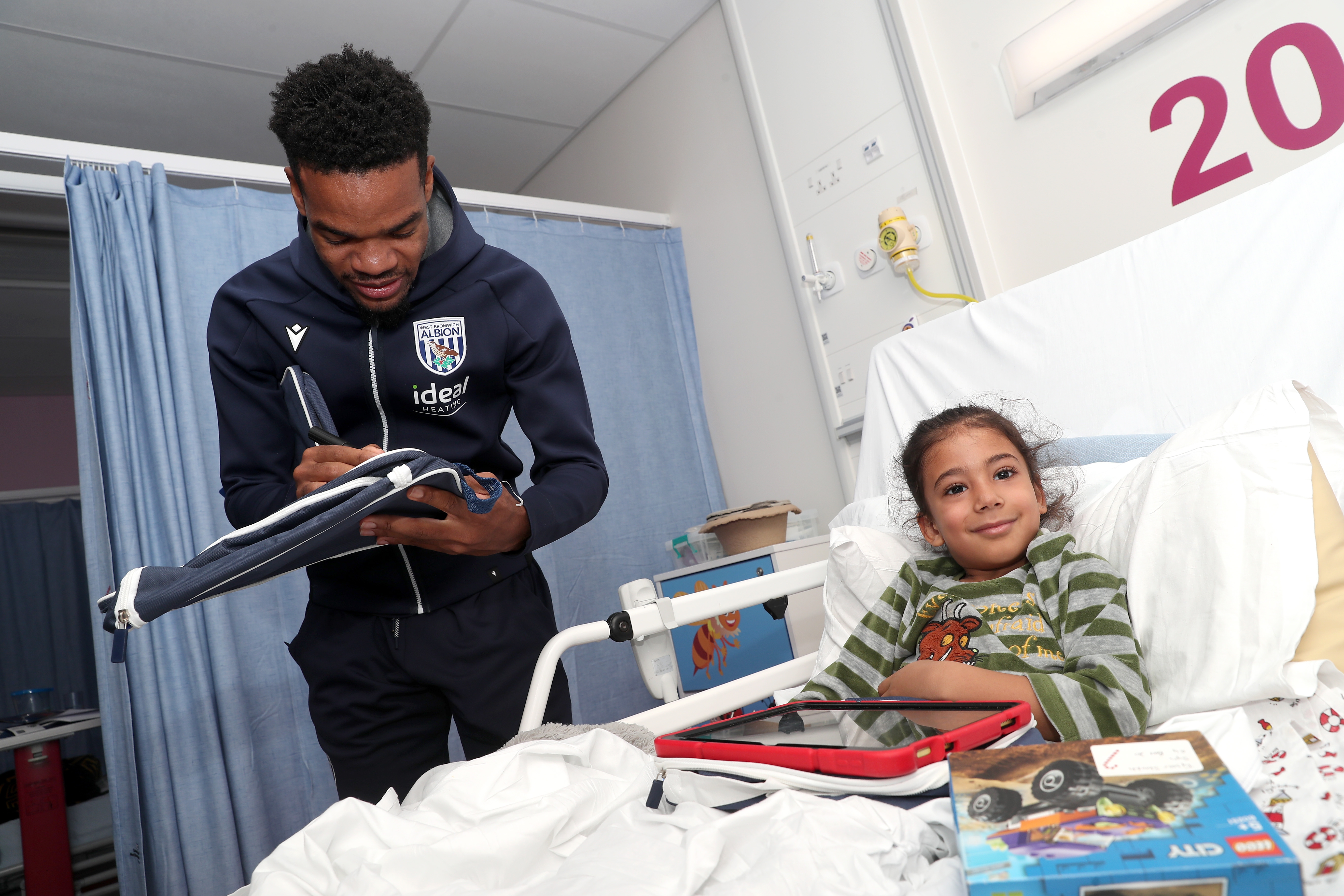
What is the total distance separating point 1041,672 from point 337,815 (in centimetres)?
72

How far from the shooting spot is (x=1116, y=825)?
18.0 inches

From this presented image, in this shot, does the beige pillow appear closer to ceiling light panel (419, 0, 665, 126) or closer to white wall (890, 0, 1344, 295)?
white wall (890, 0, 1344, 295)

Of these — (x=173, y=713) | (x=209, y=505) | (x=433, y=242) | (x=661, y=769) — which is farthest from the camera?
(x=209, y=505)

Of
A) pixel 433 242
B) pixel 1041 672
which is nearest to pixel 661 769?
pixel 1041 672

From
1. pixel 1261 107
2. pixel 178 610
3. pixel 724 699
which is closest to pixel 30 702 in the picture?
pixel 178 610

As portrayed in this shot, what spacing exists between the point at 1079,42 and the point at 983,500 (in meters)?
1.26

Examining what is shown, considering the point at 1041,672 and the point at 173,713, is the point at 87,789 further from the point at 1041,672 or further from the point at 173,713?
the point at 1041,672

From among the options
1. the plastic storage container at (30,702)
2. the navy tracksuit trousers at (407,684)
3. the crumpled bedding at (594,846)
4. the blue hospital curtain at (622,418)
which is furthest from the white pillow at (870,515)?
the plastic storage container at (30,702)

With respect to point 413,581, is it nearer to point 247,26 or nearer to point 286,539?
point 286,539

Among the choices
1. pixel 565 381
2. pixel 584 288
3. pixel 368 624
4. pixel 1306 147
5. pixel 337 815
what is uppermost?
pixel 584 288

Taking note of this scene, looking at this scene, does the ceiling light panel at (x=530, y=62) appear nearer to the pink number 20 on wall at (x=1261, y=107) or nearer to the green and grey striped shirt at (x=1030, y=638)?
the pink number 20 on wall at (x=1261, y=107)

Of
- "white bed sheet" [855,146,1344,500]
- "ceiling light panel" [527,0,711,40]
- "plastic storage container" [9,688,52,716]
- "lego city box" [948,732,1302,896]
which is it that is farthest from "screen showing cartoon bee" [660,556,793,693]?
"plastic storage container" [9,688,52,716]

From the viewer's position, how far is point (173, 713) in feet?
6.38

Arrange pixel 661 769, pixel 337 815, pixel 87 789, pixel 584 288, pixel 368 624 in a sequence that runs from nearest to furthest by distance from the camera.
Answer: pixel 337 815 → pixel 661 769 → pixel 368 624 → pixel 584 288 → pixel 87 789
